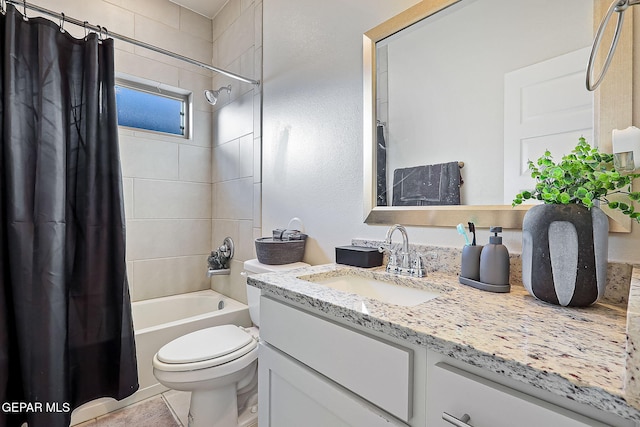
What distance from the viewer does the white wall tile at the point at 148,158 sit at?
2.25 metres

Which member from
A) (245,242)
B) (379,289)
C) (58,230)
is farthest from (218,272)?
(379,289)

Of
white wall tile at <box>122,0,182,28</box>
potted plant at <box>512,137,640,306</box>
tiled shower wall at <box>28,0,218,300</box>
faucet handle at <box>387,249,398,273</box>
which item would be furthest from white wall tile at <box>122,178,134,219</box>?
potted plant at <box>512,137,640,306</box>

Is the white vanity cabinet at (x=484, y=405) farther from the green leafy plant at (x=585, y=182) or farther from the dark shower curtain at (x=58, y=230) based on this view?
the dark shower curtain at (x=58, y=230)

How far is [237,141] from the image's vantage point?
2338mm

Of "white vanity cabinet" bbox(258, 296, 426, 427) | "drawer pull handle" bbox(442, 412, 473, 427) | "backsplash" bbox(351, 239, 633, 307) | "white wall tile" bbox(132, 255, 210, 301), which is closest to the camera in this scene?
"drawer pull handle" bbox(442, 412, 473, 427)

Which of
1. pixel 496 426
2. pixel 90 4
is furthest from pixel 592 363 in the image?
pixel 90 4

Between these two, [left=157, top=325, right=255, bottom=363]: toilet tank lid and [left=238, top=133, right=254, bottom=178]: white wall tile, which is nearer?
[left=157, top=325, right=255, bottom=363]: toilet tank lid

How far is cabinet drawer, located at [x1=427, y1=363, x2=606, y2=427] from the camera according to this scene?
44cm

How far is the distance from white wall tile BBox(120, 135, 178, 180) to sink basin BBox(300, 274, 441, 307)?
1.88 metres

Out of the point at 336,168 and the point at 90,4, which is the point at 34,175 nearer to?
the point at 336,168

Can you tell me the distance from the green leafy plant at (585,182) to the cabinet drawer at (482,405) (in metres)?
0.49

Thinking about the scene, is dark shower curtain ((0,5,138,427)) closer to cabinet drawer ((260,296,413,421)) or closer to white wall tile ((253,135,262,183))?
white wall tile ((253,135,262,183))

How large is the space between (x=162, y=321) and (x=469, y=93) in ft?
8.09

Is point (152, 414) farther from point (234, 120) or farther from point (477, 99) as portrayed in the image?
point (477, 99)
